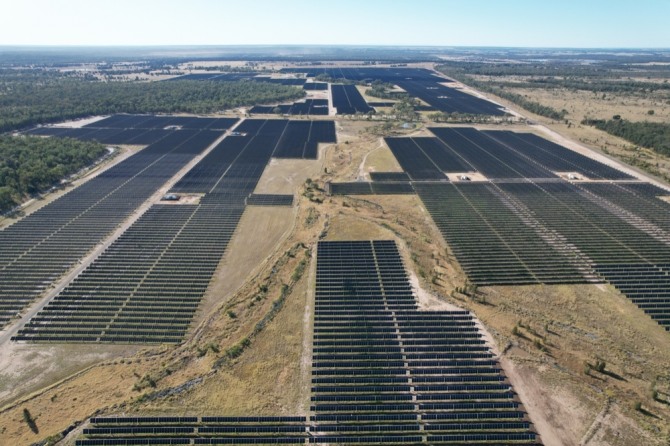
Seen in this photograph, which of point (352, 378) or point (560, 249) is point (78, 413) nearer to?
point (352, 378)

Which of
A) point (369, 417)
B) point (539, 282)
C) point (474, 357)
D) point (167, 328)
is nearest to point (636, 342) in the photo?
point (539, 282)

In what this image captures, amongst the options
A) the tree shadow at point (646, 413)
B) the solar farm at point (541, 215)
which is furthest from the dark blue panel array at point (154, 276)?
the tree shadow at point (646, 413)

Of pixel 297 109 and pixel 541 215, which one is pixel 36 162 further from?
pixel 541 215

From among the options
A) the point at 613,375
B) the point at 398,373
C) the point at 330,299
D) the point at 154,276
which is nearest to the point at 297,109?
the point at 154,276

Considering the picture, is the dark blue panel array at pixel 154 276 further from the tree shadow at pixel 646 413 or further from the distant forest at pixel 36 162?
the tree shadow at pixel 646 413

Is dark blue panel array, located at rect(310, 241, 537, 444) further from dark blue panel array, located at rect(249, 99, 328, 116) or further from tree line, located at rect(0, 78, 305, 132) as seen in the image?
tree line, located at rect(0, 78, 305, 132)

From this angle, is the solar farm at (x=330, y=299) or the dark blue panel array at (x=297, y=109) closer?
the solar farm at (x=330, y=299)
